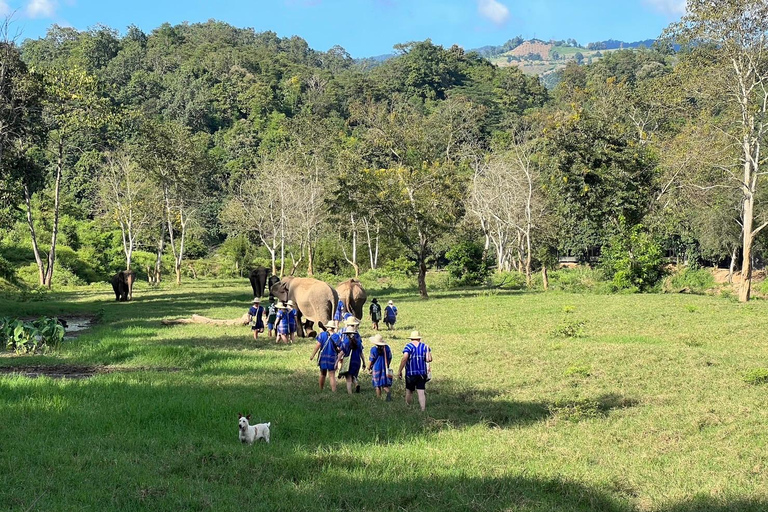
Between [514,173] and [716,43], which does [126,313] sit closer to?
[716,43]

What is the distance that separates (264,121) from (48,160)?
26.4 m

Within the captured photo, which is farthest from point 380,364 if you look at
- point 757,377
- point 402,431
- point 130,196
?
point 130,196

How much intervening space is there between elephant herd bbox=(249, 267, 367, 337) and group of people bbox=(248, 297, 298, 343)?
49 cm

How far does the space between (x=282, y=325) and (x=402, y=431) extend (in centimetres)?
1063

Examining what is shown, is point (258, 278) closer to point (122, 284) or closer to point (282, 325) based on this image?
point (122, 284)

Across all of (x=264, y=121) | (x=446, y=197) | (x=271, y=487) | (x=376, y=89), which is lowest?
(x=271, y=487)

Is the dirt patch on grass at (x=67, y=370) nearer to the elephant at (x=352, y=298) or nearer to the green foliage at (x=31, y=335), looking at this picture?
the green foliage at (x=31, y=335)

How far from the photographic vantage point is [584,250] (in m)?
71.1

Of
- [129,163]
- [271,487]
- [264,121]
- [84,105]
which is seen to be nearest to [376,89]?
[264,121]

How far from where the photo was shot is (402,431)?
33.8 feet

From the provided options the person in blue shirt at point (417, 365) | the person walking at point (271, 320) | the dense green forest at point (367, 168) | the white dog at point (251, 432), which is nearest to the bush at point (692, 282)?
the dense green forest at point (367, 168)

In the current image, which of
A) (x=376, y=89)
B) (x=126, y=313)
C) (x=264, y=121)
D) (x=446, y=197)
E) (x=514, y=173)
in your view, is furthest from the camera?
(x=376, y=89)

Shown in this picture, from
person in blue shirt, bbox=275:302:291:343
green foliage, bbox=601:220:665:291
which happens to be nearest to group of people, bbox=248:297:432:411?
person in blue shirt, bbox=275:302:291:343

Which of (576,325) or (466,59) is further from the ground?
(466,59)
